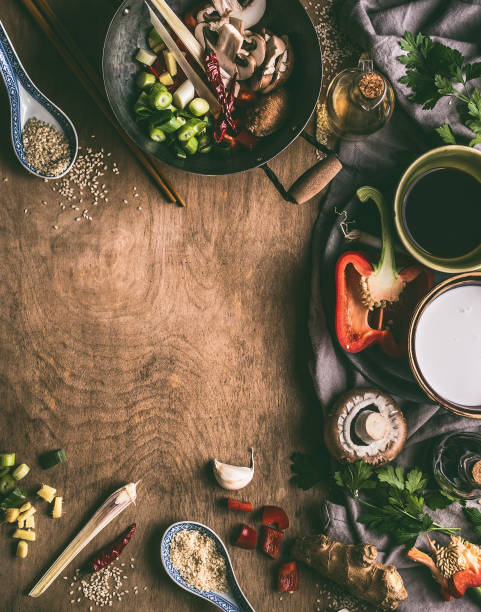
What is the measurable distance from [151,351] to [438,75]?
97 cm

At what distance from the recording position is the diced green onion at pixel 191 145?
1.18 metres

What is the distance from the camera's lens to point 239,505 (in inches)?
51.5

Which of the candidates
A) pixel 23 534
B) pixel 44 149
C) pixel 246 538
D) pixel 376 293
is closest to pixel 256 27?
pixel 44 149

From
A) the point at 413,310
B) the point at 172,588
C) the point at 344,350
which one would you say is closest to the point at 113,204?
the point at 344,350

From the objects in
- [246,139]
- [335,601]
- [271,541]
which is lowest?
Result: [335,601]

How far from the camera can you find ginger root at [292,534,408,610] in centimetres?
123

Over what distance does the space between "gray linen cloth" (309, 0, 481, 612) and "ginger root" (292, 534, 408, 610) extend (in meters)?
0.04

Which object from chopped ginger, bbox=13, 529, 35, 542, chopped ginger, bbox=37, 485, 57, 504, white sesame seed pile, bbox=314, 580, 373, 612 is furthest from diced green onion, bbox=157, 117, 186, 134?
white sesame seed pile, bbox=314, 580, 373, 612

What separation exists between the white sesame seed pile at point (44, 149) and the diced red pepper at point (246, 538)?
103 centimetres

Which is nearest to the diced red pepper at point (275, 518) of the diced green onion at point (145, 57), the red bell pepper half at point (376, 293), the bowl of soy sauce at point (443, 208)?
the red bell pepper half at point (376, 293)

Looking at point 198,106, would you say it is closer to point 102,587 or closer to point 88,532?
point 88,532

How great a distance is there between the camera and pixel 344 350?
1.22 meters

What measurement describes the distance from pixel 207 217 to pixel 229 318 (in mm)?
270

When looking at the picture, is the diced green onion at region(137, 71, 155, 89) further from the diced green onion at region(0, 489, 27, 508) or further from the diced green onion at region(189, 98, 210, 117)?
the diced green onion at region(0, 489, 27, 508)
